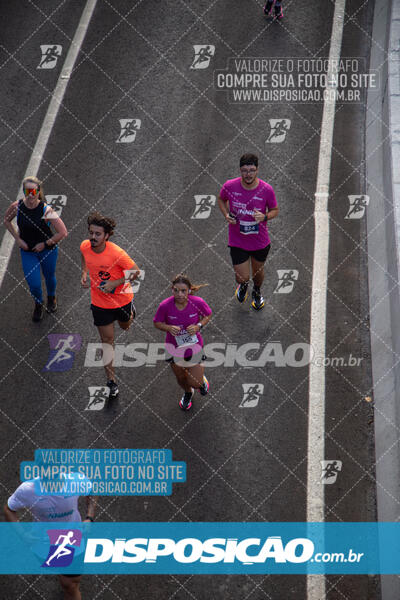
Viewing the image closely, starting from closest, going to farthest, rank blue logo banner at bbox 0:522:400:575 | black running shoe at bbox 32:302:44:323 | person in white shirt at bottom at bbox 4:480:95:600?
1. person in white shirt at bottom at bbox 4:480:95:600
2. blue logo banner at bbox 0:522:400:575
3. black running shoe at bbox 32:302:44:323

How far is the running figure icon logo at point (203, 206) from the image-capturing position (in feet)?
39.9

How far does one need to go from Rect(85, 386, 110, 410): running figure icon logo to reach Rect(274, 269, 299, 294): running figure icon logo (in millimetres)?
3054

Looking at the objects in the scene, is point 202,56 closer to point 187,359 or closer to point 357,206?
point 357,206

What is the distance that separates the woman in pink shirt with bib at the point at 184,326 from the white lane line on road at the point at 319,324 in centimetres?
164

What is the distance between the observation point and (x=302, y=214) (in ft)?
39.4

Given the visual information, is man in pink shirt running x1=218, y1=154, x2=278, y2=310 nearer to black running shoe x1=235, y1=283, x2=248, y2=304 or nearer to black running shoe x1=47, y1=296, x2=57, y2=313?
black running shoe x1=235, y1=283, x2=248, y2=304

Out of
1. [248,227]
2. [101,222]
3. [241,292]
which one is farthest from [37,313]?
[248,227]

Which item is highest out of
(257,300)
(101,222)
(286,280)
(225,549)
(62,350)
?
(286,280)

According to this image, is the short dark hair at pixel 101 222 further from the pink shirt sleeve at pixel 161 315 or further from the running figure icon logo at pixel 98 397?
the running figure icon logo at pixel 98 397

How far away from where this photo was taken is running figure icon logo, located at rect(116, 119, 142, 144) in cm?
1340

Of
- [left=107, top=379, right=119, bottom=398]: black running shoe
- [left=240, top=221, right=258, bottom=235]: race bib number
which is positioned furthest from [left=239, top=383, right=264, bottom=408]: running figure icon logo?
[left=240, top=221, right=258, bottom=235]: race bib number

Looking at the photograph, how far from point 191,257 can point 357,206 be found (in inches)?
117

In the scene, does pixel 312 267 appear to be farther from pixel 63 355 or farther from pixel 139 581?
pixel 139 581

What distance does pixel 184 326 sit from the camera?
29.0 ft
